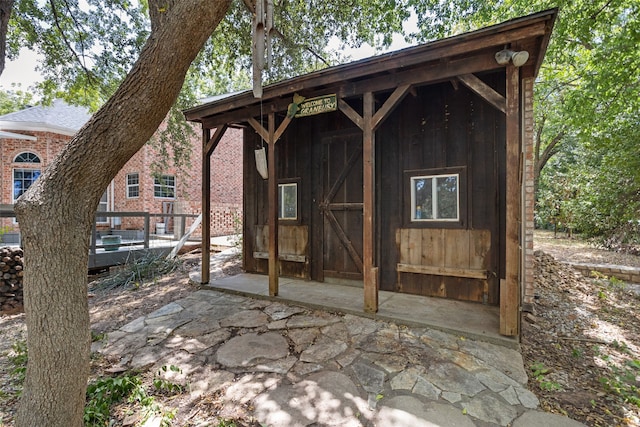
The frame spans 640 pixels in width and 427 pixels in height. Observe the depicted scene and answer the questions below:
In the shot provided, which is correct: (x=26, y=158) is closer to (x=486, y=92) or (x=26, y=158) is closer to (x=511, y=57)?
(x=486, y=92)

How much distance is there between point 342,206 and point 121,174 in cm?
1037

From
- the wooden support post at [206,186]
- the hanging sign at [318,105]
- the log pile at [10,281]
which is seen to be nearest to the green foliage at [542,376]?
the hanging sign at [318,105]

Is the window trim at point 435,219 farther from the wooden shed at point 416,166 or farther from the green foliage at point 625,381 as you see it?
the green foliage at point 625,381

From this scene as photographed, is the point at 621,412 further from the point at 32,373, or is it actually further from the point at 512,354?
the point at 32,373

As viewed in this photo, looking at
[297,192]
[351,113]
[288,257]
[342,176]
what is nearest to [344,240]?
[342,176]

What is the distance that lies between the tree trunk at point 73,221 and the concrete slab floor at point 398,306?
2615mm

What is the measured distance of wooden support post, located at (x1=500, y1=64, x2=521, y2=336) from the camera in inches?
116

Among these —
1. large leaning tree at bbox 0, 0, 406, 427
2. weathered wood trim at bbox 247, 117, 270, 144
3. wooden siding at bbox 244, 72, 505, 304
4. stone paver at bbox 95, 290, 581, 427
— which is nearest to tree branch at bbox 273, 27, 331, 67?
wooden siding at bbox 244, 72, 505, 304

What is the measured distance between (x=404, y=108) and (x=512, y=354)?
336 centimetres

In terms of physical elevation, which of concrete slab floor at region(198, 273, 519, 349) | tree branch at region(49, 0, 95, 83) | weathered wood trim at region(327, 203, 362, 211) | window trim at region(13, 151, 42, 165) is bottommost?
concrete slab floor at region(198, 273, 519, 349)

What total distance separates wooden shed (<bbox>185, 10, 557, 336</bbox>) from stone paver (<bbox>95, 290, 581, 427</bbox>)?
1.90ft

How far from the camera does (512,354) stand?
2793mm

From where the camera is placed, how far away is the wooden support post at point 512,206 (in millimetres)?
2941

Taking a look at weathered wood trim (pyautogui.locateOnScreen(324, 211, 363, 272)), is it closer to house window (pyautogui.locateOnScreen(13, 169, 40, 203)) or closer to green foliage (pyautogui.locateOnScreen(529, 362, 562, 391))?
green foliage (pyautogui.locateOnScreen(529, 362, 562, 391))
